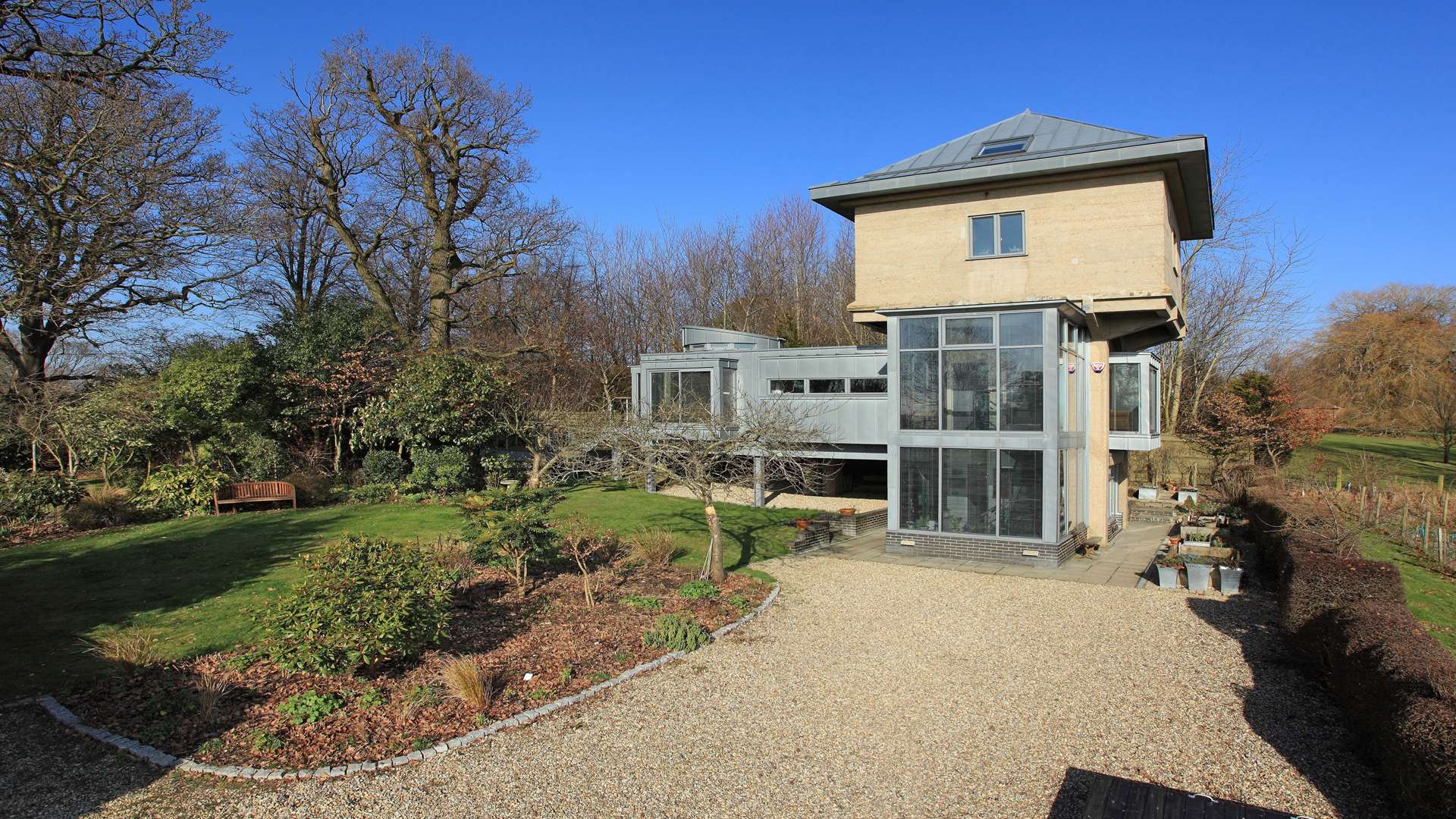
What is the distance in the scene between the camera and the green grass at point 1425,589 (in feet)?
32.8

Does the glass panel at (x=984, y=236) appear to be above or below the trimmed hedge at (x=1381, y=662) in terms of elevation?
above

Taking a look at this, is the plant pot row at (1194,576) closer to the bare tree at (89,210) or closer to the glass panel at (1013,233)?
→ the glass panel at (1013,233)

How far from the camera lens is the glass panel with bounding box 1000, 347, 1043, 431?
47.4 ft

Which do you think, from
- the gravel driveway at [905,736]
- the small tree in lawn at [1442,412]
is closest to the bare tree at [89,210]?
the gravel driveway at [905,736]

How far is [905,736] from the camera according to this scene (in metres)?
7.07

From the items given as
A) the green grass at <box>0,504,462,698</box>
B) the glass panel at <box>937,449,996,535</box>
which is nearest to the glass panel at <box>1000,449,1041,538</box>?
the glass panel at <box>937,449,996,535</box>

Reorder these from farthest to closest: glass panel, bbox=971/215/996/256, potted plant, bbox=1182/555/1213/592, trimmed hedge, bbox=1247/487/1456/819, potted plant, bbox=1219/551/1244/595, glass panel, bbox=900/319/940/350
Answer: glass panel, bbox=971/215/996/256, glass panel, bbox=900/319/940/350, potted plant, bbox=1182/555/1213/592, potted plant, bbox=1219/551/1244/595, trimmed hedge, bbox=1247/487/1456/819

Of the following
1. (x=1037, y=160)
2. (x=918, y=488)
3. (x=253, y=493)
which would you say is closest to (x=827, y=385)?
(x=918, y=488)

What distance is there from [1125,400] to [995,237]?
5.51 metres

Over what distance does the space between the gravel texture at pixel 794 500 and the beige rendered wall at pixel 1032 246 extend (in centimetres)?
636

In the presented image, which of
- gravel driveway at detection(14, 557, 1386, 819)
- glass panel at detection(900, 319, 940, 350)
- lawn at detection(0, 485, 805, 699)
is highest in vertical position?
glass panel at detection(900, 319, 940, 350)

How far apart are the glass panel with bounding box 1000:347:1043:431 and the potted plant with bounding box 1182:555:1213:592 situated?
3.30 meters

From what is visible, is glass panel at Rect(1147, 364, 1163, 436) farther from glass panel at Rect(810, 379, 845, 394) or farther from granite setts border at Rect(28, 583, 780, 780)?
granite setts border at Rect(28, 583, 780, 780)

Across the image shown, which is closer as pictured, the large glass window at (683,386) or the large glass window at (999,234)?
the large glass window at (999,234)
